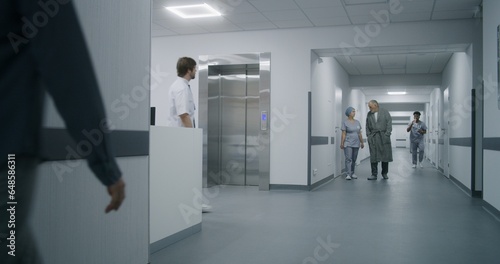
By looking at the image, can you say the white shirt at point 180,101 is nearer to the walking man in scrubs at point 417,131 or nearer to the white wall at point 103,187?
the white wall at point 103,187

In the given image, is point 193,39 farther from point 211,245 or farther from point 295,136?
point 211,245

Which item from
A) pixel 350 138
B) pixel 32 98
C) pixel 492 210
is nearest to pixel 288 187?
pixel 350 138

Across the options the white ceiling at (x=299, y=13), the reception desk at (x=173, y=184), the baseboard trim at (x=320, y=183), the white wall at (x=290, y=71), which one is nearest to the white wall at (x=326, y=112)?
the baseboard trim at (x=320, y=183)

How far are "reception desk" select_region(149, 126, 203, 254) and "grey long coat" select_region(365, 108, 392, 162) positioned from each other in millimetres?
5383

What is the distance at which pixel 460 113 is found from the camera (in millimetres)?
7223

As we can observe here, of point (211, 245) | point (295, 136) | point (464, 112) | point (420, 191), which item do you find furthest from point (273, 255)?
point (464, 112)

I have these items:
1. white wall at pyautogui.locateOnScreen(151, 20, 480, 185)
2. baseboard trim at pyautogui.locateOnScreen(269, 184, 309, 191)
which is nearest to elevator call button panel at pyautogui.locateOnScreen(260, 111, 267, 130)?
white wall at pyautogui.locateOnScreen(151, 20, 480, 185)

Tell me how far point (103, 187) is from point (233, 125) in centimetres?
600

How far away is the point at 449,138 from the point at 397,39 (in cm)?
317

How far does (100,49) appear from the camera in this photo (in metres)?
2.23

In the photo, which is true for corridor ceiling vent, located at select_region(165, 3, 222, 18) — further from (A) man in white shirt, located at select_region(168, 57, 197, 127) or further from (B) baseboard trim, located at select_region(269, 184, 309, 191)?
(B) baseboard trim, located at select_region(269, 184, 309, 191)

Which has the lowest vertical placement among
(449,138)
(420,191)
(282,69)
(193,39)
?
(420,191)

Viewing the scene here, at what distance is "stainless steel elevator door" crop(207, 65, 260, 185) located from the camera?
24.7 feet

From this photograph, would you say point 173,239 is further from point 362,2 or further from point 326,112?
point 326,112
